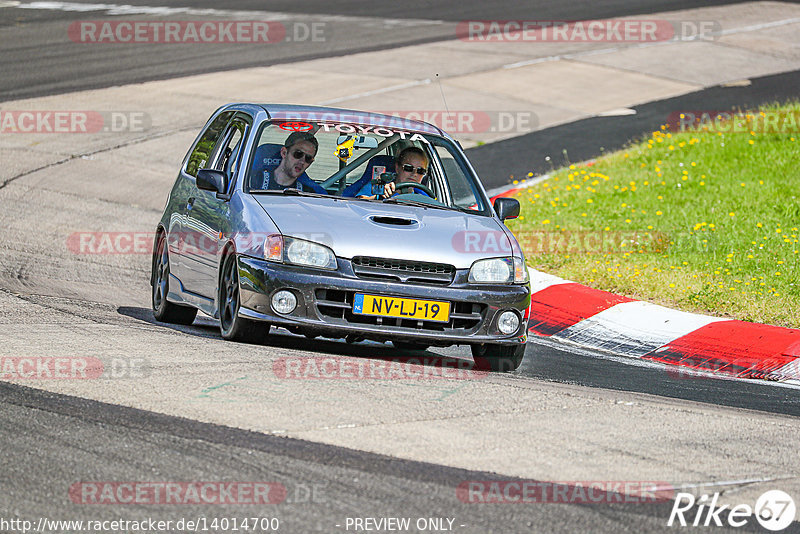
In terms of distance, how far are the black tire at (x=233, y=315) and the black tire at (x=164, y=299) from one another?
4.47 ft

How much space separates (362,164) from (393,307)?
1725 mm

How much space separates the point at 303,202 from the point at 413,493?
358 centimetres

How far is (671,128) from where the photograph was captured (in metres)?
18.6

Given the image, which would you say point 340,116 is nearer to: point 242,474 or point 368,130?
point 368,130

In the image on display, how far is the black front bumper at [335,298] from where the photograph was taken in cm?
757

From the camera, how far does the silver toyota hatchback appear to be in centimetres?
761

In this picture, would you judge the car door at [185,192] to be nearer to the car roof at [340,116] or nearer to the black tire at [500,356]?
the car roof at [340,116]

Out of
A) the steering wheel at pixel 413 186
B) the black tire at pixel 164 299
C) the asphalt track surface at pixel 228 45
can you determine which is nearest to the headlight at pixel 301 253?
the steering wheel at pixel 413 186

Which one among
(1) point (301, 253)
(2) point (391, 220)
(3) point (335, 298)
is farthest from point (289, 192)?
(3) point (335, 298)

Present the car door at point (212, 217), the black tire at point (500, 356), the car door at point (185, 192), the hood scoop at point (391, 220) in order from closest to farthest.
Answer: the hood scoop at point (391, 220) → the black tire at point (500, 356) → the car door at point (212, 217) → the car door at point (185, 192)

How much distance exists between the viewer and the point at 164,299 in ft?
31.1

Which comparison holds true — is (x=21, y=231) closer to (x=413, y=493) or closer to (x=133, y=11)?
(x=413, y=493)

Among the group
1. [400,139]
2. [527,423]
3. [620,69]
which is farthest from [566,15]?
[527,423]

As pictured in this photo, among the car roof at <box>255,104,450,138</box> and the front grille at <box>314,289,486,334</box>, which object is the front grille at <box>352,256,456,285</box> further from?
the car roof at <box>255,104,450,138</box>
